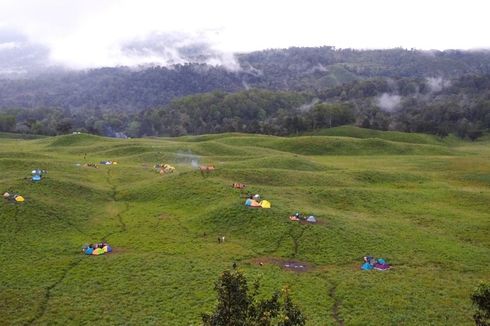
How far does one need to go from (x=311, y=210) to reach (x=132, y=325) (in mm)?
35979

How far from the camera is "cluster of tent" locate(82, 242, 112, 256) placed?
177ft

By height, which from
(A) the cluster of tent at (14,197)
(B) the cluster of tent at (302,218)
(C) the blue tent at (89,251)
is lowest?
(B) the cluster of tent at (302,218)

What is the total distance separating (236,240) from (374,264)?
17908 mm

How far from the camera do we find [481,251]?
184 feet

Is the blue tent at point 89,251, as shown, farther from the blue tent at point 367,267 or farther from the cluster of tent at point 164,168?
the cluster of tent at point 164,168

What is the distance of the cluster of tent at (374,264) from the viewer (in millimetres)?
50594

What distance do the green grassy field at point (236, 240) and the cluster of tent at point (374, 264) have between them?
971 millimetres

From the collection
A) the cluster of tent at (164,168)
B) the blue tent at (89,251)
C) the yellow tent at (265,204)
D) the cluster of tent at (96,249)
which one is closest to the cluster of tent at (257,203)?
the yellow tent at (265,204)

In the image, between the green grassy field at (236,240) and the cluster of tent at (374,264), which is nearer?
the green grassy field at (236,240)

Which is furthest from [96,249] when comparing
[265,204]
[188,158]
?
[188,158]

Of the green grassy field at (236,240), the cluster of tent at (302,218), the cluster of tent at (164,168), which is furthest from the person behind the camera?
the cluster of tent at (164,168)

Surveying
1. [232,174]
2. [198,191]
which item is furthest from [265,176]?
[198,191]

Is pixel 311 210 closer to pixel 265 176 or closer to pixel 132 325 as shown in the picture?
pixel 265 176

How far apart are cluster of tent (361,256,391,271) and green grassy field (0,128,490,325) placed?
97cm
